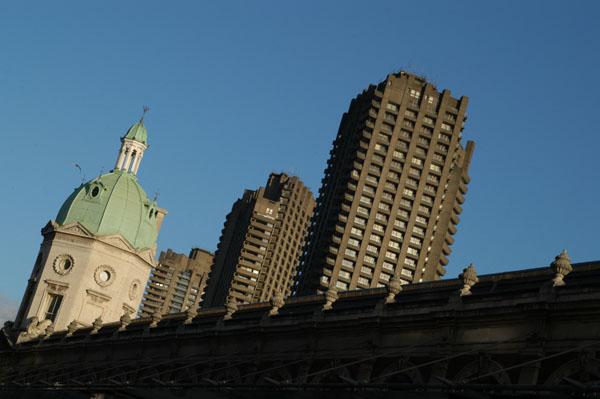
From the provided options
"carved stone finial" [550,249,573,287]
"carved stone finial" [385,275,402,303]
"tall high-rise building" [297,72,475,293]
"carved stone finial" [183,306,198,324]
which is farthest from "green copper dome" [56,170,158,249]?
"tall high-rise building" [297,72,475,293]

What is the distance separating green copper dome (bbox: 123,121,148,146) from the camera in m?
102

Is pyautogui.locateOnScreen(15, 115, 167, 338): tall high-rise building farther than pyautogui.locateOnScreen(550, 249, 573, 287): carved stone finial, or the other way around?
pyautogui.locateOnScreen(15, 115, 167, 338): tall high-rise building

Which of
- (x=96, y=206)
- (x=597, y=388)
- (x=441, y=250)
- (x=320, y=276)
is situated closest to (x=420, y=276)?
(x=441, y=250)

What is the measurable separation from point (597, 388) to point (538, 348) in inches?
506

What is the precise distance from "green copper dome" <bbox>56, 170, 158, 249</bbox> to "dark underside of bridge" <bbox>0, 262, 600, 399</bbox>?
30.8 meters

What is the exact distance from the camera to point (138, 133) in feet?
338

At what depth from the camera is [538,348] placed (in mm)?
34031

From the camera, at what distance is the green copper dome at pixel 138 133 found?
101919mm

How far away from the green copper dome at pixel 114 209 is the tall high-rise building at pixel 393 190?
209 ft

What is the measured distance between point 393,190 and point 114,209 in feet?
254

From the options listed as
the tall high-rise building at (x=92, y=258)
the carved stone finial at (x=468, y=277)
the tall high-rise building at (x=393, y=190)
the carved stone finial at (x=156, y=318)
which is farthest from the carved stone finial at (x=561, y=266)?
the tall high-rise building at (x=393, y=190)

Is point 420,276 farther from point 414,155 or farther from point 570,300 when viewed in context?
point 570,300

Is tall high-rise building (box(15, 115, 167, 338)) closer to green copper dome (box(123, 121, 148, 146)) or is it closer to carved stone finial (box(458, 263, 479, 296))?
green copper dome (box(123, 121, 148, 146))

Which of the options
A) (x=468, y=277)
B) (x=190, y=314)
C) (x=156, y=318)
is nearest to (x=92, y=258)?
(x=156, y=318)
